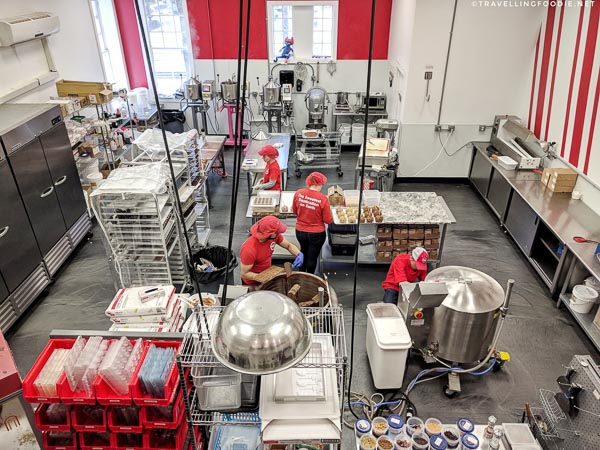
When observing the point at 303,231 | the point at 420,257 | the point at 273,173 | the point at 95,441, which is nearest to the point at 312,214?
the point at 303,231

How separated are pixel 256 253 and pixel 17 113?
121 inches

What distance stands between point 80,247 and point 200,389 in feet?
14.4

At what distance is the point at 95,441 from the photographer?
279cm

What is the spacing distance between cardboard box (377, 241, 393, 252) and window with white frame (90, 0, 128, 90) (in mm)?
5530

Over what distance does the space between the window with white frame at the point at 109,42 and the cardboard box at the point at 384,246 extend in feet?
18.1

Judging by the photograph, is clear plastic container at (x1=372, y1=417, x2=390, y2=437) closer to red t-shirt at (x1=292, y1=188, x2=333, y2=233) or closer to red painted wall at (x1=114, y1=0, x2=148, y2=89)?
red t-shirt at (x1=292, y1=188, x2=333, y2=233)

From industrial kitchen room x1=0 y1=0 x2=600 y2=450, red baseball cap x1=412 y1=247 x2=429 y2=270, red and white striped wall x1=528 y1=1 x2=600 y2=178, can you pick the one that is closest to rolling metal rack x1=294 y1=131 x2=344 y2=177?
industrial kitchen room x1=0 y1=0 x2=600 y2=450

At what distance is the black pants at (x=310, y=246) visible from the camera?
464 centimetres

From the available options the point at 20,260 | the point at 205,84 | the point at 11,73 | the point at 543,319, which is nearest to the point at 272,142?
the point at 205,84

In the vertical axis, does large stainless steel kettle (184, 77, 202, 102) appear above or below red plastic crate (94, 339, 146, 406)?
above

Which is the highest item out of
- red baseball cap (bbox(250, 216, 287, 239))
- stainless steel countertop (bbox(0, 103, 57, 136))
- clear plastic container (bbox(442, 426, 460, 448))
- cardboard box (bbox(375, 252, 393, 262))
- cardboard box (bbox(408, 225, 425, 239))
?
stainless steel countertop (bbox(0, 103, 57, 136))

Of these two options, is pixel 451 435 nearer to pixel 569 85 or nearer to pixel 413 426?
pixel 413 426

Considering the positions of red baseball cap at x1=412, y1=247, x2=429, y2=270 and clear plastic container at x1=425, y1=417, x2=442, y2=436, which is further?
red baseball cap at x1=412, y1=247, x2=429, y2=270

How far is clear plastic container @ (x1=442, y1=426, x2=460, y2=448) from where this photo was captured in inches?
109
